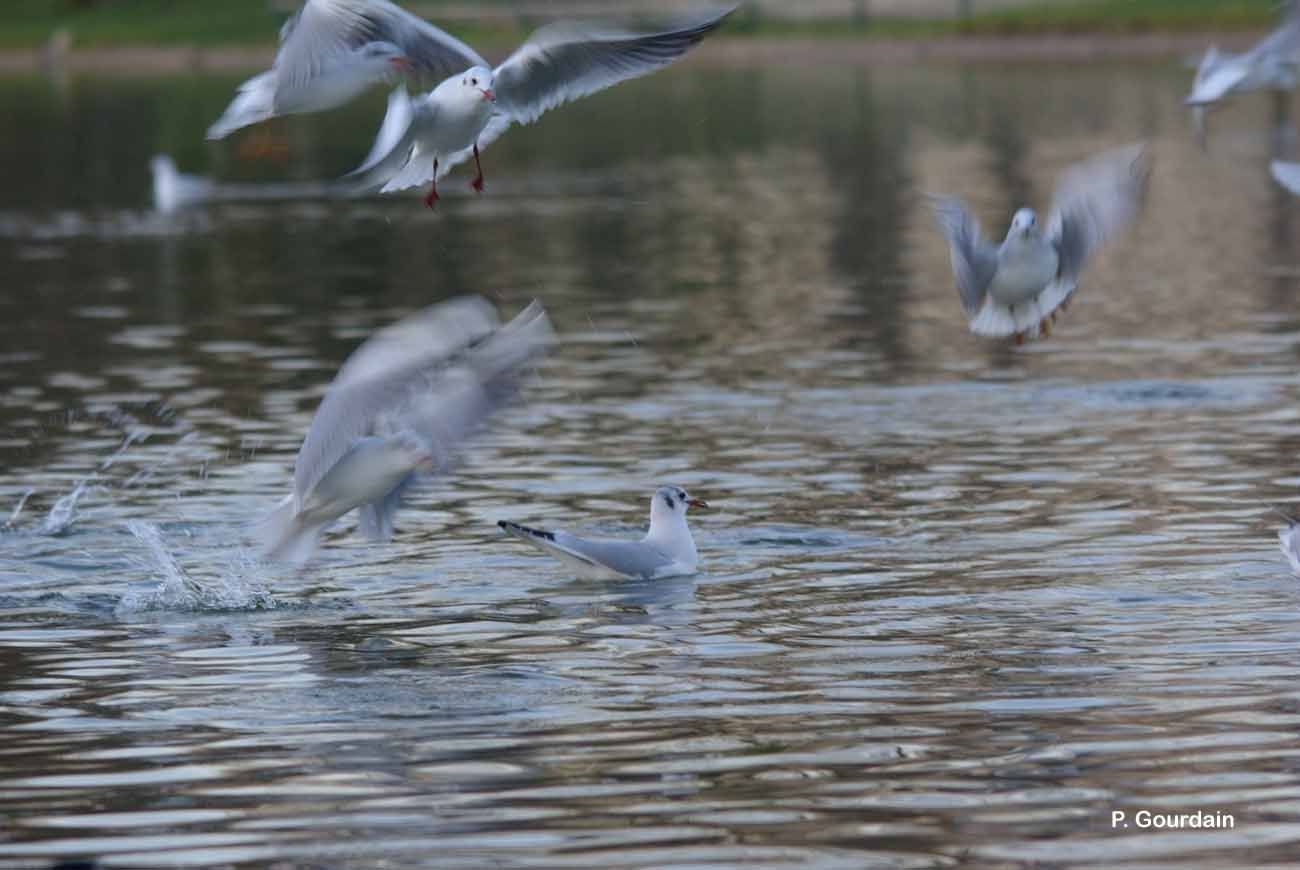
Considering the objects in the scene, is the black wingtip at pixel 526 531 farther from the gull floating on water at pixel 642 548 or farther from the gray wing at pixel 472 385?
the gray wing at pixel 472 385

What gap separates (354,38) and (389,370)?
1.96 meters

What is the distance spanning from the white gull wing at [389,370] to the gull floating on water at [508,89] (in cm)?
75

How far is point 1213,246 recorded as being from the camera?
26547 millimetres

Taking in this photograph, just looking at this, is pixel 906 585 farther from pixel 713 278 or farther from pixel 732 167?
pixel 732 167

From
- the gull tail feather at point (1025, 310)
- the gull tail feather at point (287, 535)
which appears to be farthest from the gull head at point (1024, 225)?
the gull tail feather at point (287, 535)

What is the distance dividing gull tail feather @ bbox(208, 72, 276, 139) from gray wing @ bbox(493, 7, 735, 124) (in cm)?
99

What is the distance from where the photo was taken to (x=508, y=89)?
1271cm

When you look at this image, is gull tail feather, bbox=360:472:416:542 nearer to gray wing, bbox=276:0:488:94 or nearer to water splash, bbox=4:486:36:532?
gray wing, bbox=276:0:488:94

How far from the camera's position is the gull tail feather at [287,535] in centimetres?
1179

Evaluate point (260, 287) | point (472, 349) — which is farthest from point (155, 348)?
point (472, 349)

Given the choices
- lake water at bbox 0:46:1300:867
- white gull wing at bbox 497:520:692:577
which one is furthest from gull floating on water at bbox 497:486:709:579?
lake water at bbox 0:46:1300:867

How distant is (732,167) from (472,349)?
28101 mm

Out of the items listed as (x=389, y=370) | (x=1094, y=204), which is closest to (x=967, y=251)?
(x=1094, y=204)

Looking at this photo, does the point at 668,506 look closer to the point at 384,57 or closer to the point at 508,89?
the point at 508,89
